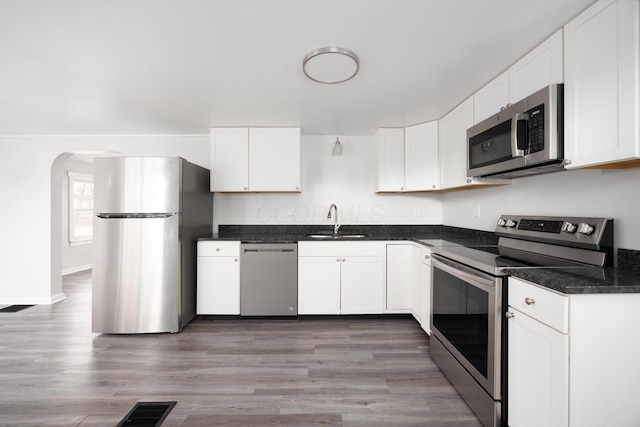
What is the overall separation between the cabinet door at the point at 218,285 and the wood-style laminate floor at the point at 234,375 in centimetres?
16

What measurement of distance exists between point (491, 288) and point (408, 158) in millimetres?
2241

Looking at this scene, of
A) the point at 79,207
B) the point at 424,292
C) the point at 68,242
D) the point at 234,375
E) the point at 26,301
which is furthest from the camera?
the point at 79,207

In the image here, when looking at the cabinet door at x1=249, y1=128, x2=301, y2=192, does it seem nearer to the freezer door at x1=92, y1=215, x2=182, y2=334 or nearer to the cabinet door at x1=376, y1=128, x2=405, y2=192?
the cabinet door at x1=376, y1=128, x2=405, y2=192

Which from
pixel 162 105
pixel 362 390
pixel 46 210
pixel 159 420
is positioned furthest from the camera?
pixel 46 210

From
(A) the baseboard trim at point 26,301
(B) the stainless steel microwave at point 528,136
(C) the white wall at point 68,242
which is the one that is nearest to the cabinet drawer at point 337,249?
(B) the stainless steel microwave at point 528,136

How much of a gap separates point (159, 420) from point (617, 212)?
275 centimetres

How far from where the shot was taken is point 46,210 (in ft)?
12.7

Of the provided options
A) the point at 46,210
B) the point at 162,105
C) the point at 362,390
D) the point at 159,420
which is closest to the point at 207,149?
the point at 162,105

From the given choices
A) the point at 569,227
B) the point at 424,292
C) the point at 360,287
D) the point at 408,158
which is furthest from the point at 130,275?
the point at 569,227

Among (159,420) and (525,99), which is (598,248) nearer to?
(525,99)

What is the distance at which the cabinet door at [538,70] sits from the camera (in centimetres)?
163

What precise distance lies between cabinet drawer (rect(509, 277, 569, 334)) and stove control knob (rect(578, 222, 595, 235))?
53 centimetres

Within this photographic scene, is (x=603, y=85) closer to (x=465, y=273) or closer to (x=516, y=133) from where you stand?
(x=516, y=133)

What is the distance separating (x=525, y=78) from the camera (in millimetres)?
1877
